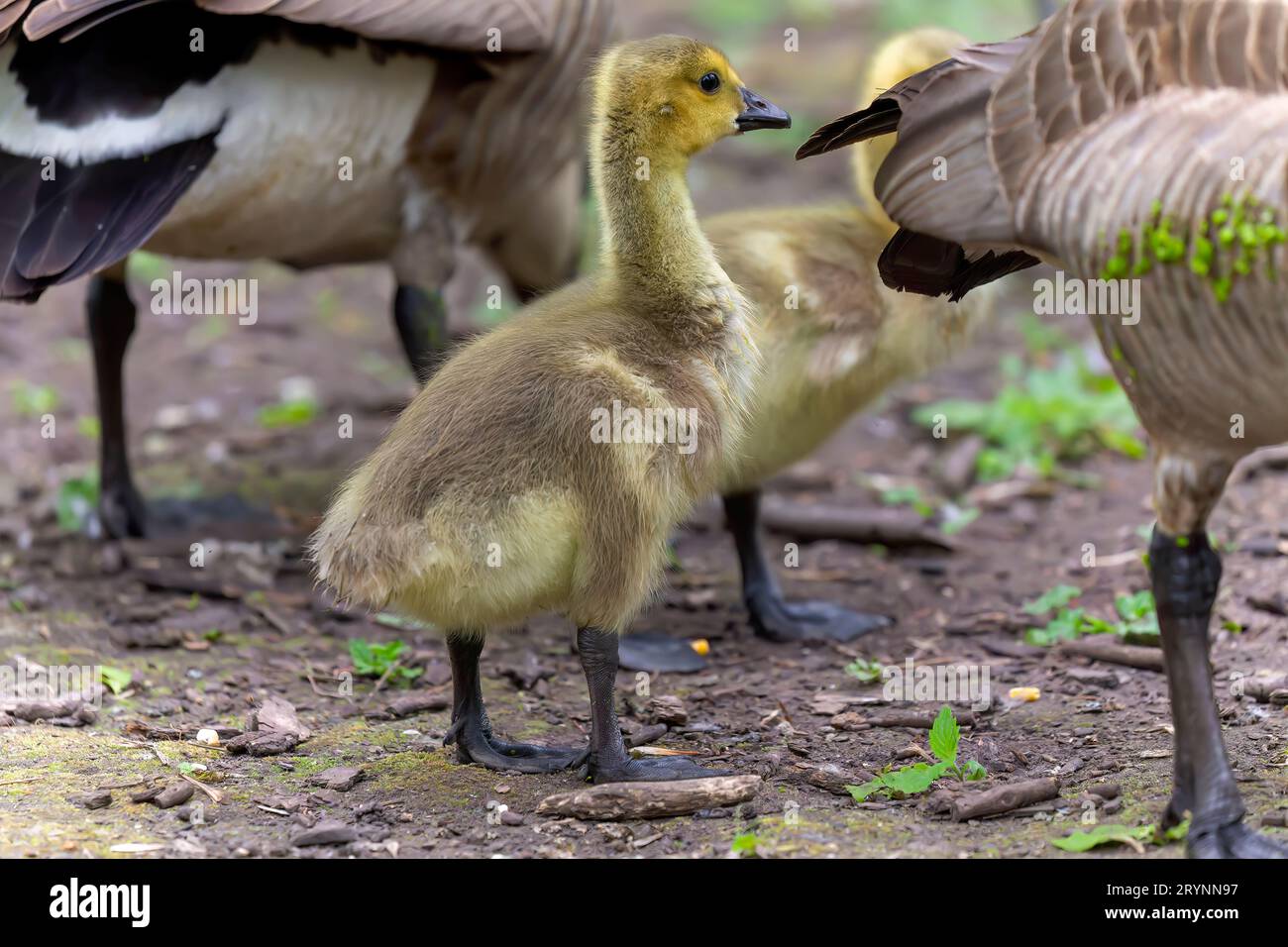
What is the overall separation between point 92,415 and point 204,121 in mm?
3278

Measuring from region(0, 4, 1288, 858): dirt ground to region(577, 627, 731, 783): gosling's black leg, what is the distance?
125 mm

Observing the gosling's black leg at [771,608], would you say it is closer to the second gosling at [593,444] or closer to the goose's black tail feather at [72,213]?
the second gosling at [593,444]

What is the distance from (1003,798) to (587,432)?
1.26m

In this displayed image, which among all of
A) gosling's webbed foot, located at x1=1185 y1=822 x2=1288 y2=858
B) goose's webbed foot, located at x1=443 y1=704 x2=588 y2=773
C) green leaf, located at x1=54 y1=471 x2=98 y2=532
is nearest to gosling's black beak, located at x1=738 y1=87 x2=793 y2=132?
goose's webbed foot, located at x1=443 y1=704 x2=588 y2=773

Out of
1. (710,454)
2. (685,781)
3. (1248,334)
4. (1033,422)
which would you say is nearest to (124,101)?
(710,454)

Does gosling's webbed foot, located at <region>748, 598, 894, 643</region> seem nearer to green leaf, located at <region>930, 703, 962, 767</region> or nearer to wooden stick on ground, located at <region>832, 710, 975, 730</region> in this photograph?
wooden stick on ground, located at <region>832, 710, 975, 730</region>

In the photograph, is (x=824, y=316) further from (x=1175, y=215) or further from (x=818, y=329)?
(x=1175, y=215)

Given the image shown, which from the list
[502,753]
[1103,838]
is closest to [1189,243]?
[1103,838]

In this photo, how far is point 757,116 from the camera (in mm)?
4301

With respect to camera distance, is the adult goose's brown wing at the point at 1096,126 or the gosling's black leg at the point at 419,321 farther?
the gosling's black leg at the point at 419,321

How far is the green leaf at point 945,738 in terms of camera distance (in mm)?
3871

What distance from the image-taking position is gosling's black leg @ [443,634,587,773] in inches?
159

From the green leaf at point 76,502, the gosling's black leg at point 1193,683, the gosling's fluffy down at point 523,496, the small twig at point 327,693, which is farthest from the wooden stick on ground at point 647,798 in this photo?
the green leaf at point 76,502

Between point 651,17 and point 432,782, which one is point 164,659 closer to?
point 432,782
